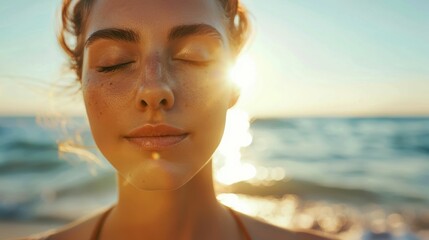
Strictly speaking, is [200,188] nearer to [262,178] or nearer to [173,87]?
[173,87]

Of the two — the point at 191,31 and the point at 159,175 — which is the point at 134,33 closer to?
the point at 191,31

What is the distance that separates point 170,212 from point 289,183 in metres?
8.93

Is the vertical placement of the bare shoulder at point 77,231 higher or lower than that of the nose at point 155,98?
lower

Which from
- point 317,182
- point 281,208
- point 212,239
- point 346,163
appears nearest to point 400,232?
point 281,208

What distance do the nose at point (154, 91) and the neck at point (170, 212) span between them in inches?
21.0

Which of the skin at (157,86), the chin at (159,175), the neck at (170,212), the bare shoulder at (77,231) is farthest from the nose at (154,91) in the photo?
the bare shoulder at (77,231)

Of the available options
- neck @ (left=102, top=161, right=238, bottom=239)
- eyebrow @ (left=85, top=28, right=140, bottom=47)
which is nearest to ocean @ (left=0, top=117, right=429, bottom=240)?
neck @ (left=102, top=161, right=238, bottom=239)

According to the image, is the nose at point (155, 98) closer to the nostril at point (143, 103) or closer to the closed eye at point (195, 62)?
the nostril at point (143, 103)

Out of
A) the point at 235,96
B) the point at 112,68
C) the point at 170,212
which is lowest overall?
the point at 170,212

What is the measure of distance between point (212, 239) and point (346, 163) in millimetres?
12848

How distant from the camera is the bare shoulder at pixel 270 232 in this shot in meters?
2.23

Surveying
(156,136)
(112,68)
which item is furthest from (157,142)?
(112,68)

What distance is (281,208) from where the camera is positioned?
26.8 feet

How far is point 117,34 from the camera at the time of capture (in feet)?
5.41
